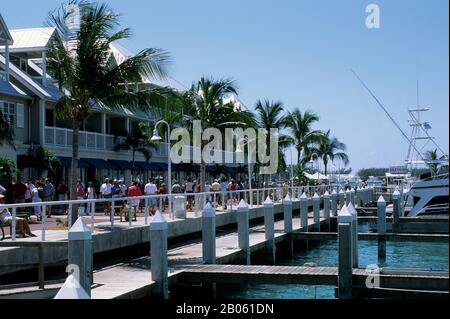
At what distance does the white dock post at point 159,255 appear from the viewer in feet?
42.0

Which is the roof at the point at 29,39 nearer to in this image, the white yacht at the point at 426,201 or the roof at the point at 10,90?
the roof at the point at 10,90

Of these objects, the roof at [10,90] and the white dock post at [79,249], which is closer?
the white dock post at [79,249]

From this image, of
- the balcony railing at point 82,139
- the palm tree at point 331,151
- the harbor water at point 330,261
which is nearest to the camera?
the harbor water at point 330,261

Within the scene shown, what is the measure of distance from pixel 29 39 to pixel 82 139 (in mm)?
6298

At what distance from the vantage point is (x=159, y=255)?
506 inches

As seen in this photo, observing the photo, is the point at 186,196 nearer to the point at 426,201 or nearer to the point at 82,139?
the point at 426,201

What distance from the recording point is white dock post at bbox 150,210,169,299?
12.8m

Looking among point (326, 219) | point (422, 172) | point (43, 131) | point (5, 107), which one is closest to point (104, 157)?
point (43, 131)

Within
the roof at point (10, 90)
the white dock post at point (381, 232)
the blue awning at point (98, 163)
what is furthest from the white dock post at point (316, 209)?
the roof at point (10, 90)

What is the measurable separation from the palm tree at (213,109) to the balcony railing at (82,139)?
6.99 metres

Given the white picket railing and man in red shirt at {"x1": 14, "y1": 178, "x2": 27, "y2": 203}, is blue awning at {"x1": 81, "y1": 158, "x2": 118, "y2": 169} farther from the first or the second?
man in red shirt at {"x1": 14, "y1": 178, "x2": 27, "y2": 203}

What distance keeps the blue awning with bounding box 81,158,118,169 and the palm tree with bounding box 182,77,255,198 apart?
6690 mm

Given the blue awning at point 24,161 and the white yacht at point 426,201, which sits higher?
the blue awning at point 24,161

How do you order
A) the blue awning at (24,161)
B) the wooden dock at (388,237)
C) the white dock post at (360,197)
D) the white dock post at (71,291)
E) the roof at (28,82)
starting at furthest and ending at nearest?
the white dock post at (360,197) → the roof at (28,82) → the blue awning at (24,161) → the wooden dock at (388,237) → the white dock post at (71,291)
